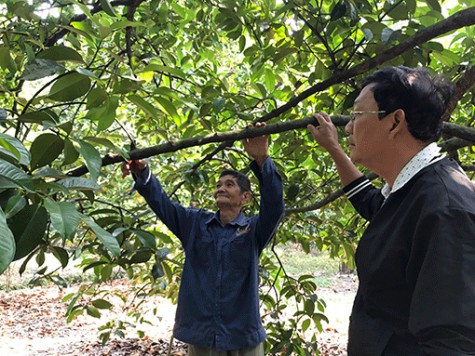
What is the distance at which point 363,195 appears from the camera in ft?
5.14

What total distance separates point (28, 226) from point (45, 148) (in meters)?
0.27

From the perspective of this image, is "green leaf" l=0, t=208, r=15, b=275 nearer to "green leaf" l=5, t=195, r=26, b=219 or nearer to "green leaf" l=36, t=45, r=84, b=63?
"green leaf" l=5, t=195, r=26, b=219

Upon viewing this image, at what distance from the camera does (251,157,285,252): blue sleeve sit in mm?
1936

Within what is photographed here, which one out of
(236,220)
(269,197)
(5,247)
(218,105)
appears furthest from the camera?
(236,220)

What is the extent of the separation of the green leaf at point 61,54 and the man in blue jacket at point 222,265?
930mm

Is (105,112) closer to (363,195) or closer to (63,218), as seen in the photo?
(63,218)

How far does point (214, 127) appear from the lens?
2.23 meters

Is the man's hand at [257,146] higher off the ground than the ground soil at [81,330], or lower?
higher

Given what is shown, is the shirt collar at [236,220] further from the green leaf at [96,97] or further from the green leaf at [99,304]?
the green leaf at [96,97]

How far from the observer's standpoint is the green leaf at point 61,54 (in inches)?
42.7

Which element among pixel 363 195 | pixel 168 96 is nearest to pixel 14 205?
pixel 168 96

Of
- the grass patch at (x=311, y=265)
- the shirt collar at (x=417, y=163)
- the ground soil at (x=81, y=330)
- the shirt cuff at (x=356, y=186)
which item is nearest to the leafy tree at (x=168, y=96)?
the shirt cuff at (x=356, y=186)

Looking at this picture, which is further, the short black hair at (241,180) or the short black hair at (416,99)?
the short black hair at (241,180)

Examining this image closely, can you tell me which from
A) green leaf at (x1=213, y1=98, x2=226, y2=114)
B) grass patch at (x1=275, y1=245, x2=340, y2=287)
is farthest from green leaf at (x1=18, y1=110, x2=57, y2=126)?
grass patch at (x1=275, y1=245, x2=340, y2=287)
